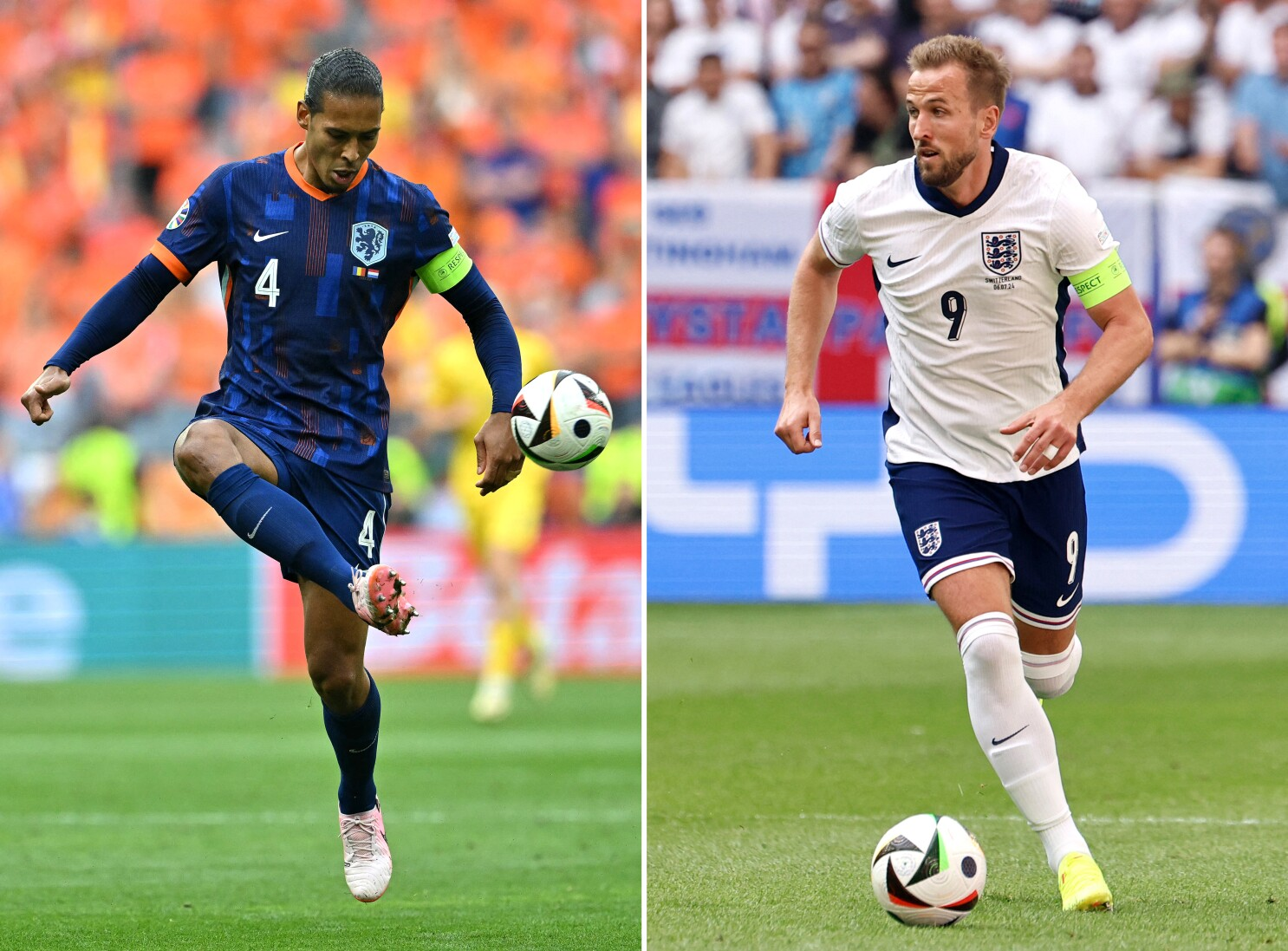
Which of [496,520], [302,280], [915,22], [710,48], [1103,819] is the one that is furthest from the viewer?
[710,48]

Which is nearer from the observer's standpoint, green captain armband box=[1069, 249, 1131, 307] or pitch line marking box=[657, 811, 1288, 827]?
green captain armband box=[1069, 249, 1131, 307]

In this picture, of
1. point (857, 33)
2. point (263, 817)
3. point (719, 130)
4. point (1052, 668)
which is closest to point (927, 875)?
point (1052, 668)

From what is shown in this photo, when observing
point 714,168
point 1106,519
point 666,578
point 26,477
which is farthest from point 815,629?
point 26,477

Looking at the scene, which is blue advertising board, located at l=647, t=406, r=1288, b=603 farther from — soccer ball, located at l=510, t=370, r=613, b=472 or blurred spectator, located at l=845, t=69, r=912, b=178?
soccer ball, located at l=510, t=370, r=613, b=472

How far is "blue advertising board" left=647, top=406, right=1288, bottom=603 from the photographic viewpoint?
13102 millimetres

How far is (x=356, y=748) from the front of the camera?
601 centimetres

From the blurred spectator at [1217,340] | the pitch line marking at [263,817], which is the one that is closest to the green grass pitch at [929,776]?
the pitch line marking at [263,817]

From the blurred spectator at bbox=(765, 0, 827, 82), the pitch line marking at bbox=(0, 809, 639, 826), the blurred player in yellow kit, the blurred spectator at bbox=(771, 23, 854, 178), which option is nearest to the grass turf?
the pitch line marking at bbox=(0, 809, 639, 826)

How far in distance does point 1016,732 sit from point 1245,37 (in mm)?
12206

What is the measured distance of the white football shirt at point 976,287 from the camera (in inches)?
206

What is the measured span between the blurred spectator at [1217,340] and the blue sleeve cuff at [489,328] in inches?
372

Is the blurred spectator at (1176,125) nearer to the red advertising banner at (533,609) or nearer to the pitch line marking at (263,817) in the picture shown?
the red advertising banner at (533,609)

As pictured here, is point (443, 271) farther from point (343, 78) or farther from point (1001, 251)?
point (1001, 251)

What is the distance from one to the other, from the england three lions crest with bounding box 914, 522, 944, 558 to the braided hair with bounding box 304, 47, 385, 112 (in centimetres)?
198
